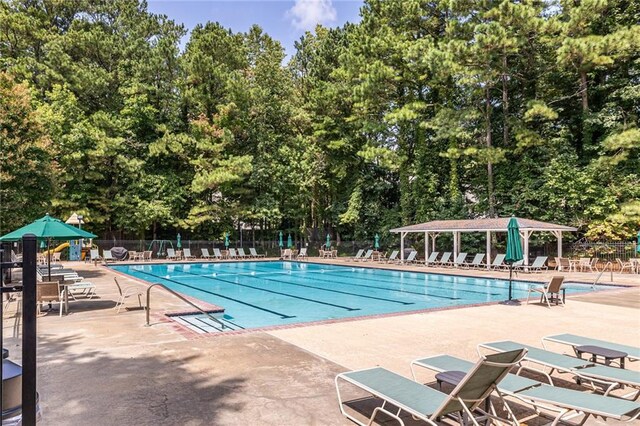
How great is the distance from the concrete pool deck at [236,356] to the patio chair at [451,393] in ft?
1.68

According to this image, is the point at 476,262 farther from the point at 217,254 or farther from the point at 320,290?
the point at 217,254

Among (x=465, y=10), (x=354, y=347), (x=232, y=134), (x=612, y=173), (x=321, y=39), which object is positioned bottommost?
(x=354, y=347)

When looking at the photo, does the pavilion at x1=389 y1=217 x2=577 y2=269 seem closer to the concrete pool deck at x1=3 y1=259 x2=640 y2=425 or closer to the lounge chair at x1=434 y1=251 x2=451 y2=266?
the lounge chair at x1=434 y1=251 x2=451 y2=266

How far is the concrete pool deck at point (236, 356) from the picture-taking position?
4.07m

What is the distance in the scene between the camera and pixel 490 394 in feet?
11.8

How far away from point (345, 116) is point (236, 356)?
88.1 ft

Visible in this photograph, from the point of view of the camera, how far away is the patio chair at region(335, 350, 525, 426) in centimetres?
315

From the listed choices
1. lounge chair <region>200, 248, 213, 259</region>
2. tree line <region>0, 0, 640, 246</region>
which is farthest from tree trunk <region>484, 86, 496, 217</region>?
lounge chair <region>200, 248, 213, 259</region>

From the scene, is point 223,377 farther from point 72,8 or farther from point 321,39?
point 72,8

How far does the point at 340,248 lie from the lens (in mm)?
31984

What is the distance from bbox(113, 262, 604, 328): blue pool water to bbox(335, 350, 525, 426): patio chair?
6.11m

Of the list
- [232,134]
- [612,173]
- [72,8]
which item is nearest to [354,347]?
[612,173]

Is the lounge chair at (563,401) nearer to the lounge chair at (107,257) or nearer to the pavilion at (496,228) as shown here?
the pavilion at (496,228)

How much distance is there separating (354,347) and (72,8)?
34.8 metres
